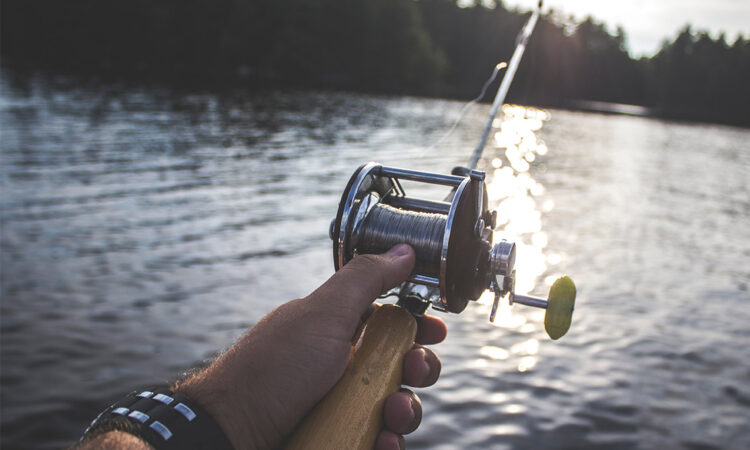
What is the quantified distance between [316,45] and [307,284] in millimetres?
72455

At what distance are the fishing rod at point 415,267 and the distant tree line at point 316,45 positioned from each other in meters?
56.7

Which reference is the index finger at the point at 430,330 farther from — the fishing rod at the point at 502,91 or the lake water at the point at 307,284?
the lake water at the point at 307,284

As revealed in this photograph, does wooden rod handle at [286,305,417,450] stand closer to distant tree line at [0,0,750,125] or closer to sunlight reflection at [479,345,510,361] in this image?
sunlight reflection at [479,345,510,361]

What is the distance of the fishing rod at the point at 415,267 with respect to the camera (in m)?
1.85

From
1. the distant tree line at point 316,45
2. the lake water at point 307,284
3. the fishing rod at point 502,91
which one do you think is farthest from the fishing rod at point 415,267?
the distant tree line at point 316,45

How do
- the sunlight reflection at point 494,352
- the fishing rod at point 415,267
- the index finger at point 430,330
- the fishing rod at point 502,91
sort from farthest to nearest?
1. the sunlight reflection at point 494,352
2. the fishing rod at point 502,91
3. the index finger at point 430,330
4. the fishing rod at point 415,267

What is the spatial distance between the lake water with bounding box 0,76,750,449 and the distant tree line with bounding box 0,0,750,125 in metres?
39.3

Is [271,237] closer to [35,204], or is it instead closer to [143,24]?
[35,204]

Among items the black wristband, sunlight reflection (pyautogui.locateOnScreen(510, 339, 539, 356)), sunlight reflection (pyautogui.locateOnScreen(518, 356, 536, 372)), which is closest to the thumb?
the black wristband

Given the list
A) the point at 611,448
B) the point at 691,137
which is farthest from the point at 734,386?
the point at 691,137

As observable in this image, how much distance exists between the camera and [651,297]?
9.91 m

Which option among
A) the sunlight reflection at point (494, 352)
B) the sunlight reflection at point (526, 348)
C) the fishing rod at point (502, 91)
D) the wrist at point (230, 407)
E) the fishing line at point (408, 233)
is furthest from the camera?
the sunlight reflection at point (526, 348)

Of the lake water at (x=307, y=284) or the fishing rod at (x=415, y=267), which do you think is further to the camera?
the lake water at (x=307, y=284)

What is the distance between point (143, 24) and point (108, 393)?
238 feet
